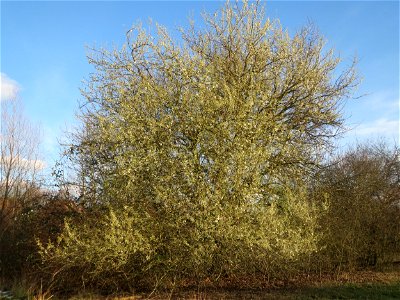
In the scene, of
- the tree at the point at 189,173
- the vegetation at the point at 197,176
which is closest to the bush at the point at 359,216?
the vegetation at the point at 197,176

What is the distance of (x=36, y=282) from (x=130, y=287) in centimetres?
250

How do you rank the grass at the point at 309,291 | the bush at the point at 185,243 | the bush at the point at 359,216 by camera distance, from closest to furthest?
the bush at the point at 185,243, the grass at the point at 309,291, the bush at the point at 359,216

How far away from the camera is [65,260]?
9.26 metres

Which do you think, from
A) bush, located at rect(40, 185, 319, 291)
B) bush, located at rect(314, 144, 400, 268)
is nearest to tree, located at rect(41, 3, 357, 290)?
bush, located at rect(40, 185, 319, 291)

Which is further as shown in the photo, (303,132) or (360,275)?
(360,275)

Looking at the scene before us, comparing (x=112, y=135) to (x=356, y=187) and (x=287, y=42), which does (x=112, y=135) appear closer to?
(x=287, y=42)

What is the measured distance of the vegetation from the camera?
27.7 feet

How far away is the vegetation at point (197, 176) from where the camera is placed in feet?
27.7

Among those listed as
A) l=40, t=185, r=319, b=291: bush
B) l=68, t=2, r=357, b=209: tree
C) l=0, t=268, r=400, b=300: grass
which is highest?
l=68, t=2, r=357, b=209: tree

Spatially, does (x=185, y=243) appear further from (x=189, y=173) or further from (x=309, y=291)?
(x=309, y=291)

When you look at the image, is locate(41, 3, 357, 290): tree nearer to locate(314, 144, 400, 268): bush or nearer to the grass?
the grass

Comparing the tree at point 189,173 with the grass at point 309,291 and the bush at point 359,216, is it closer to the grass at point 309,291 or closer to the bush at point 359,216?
the grass at point 309,291

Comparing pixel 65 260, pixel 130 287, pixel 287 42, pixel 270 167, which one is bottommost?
pixel 130 287

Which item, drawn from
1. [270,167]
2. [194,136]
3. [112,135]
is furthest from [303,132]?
[112,135]
